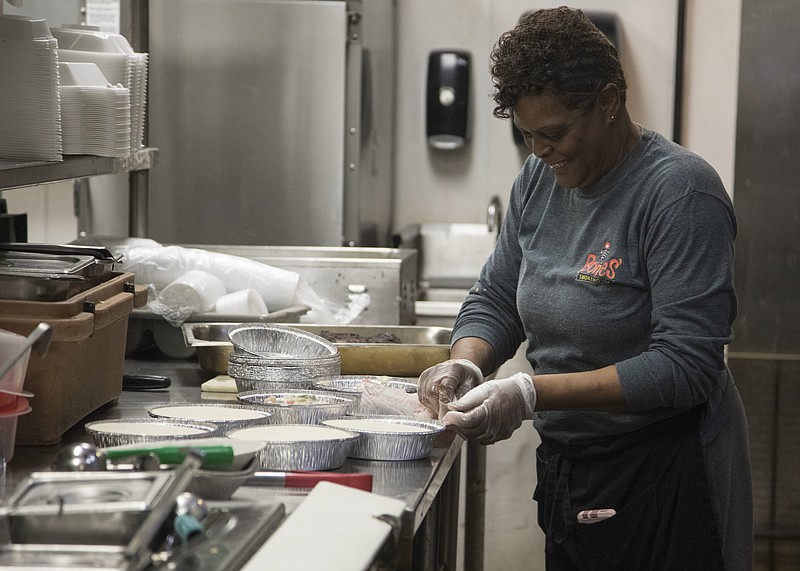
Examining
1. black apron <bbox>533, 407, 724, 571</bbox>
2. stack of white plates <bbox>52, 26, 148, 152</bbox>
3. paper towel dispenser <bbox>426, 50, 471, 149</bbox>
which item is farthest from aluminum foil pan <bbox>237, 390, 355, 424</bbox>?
paper towel dispenser <bbox>426, 50, 471, 149</bbox>

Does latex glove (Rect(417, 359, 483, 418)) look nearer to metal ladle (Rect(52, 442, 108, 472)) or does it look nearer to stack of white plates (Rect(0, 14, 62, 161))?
metal ladle (Rect(52, 442, 108, 472))

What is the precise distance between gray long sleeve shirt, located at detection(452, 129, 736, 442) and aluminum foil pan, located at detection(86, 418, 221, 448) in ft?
2.32

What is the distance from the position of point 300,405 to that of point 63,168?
2.27 feet

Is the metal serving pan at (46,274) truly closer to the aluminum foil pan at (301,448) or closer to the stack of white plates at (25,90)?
the stack of white plates at (25,90)

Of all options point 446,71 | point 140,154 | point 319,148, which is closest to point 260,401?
point 140,154

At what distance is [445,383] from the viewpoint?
6.82 feet

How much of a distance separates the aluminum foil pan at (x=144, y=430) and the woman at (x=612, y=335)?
1.50 ft

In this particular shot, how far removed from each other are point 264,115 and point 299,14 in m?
0.38

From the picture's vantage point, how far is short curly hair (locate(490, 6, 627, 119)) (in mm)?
1941

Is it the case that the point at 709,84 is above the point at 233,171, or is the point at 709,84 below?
above

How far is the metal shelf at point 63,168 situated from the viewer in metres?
1.88

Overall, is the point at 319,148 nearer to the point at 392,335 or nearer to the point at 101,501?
the point at 392,335

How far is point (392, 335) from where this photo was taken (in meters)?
2.74

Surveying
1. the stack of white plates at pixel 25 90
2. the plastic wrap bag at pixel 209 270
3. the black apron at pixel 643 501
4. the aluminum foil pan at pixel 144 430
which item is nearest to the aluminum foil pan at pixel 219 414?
the aluminum foil pan at pixel 144 430
